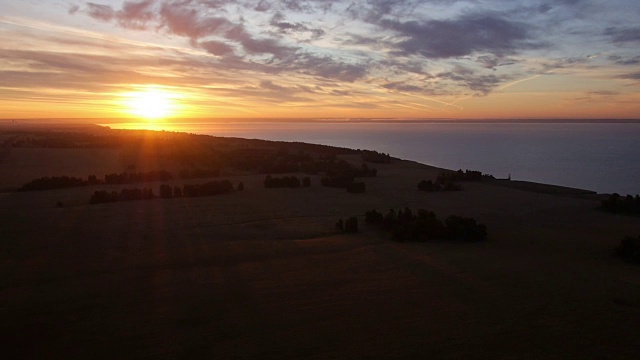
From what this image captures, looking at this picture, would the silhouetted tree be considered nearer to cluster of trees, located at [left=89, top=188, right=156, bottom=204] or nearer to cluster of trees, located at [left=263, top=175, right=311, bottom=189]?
cluster of trees, located at [left=89, top=188, right=156, bottom=204]

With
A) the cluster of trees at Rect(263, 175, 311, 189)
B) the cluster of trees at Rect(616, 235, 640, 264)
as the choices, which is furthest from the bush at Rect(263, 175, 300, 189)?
the cluster of trees at Rect(616, 235, 640, 264)

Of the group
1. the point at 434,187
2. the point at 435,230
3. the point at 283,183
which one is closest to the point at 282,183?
the point at 283,183

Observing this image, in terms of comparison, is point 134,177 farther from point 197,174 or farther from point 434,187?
point 434,187

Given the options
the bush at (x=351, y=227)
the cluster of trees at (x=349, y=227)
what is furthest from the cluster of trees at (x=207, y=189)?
the bush at (x=351, y=227)

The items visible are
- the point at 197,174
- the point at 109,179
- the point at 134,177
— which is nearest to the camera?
the point at 109,179

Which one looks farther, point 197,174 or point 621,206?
point 197,174

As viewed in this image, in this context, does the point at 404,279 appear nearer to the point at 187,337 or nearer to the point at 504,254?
the point at 504,254
